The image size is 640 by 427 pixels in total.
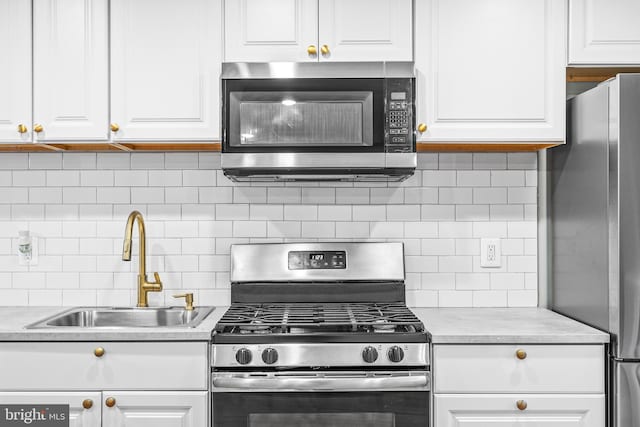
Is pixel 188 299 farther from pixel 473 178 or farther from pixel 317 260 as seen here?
pixel 473 178

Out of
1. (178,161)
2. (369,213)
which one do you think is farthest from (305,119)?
(178,161)

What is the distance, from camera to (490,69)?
210cm

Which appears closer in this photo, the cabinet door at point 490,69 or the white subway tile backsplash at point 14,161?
the cabinet door at point 490,69

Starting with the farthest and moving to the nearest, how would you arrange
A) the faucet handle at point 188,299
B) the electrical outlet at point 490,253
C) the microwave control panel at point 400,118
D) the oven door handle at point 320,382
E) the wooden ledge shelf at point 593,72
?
the electrical outlet at point 490,253, the faucet handle at point 188,299, the wooden ledge shelf at point 593,72, the microwave control panel at point 400,118, the oven door handle at point 320,382

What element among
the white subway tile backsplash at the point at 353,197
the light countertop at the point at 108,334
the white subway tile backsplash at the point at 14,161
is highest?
the white subway tile backsplash at the point at 14,161

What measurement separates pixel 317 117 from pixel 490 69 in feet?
→ 2.16

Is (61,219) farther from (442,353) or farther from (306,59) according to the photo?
(442,353)

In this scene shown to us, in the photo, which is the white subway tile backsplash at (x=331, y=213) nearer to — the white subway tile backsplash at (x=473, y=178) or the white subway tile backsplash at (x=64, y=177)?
the white subway tile backsplash at (x=473, y=178)

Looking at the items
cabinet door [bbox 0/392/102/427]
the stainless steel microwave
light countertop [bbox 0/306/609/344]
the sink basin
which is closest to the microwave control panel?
the stainless steel microwave

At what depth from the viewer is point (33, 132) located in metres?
2.12

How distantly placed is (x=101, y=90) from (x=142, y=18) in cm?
30

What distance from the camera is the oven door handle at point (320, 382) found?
1793 mm

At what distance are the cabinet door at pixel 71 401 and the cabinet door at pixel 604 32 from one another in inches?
80.0

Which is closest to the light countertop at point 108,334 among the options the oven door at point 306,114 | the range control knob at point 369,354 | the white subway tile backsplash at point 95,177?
the range control knob at point 369,354
